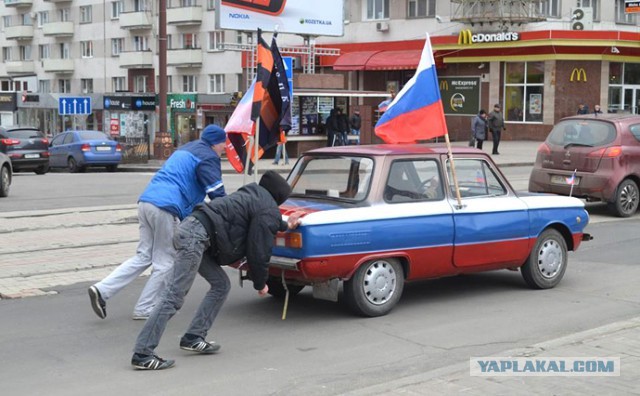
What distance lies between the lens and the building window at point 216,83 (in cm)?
5912

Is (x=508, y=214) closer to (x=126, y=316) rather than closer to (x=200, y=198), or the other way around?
(x=200, y=198)

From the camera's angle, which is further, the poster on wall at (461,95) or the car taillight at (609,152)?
the poster on wall at (461,95)

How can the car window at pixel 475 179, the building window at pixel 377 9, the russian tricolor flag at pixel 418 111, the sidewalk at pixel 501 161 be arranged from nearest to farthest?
the car window at pixel 475 179, the russian tricolor flag at pixel 418 111, the sidewalk at pixel 501 161, the building window at pixel 377 9

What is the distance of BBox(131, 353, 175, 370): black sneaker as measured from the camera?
6.31 metres

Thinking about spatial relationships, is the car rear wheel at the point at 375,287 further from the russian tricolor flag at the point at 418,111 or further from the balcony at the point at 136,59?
the balcony at the point at 136,59

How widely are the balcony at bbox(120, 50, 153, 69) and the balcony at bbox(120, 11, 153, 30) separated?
69.5 inches

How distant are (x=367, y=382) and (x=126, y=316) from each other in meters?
2.99

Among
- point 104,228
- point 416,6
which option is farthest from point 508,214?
point 416,6

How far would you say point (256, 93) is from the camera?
29.0ft

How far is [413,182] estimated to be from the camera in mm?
8336

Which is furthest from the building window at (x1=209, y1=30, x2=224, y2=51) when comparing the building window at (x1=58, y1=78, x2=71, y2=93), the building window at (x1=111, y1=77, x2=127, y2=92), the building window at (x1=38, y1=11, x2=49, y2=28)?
the building window at (x1=38, y1=11, x2=49, y2=28)

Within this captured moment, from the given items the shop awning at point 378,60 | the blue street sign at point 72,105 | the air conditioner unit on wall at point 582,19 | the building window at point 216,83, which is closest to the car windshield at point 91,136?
the blue street sign at point 72,105

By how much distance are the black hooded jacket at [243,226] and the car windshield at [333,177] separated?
159 cm

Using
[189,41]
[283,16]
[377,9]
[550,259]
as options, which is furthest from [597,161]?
[189,41]
